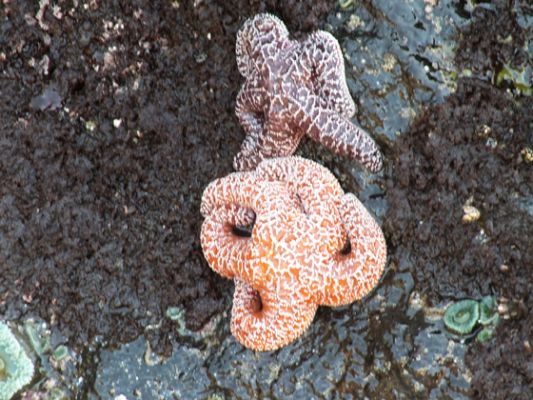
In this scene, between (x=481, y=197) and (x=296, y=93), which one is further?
(x=481, y=197)

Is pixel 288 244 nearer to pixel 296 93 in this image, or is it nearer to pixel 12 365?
pixel 296 93

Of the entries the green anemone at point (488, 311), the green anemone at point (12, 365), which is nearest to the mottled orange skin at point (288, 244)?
the green anemone at point (488, 311)

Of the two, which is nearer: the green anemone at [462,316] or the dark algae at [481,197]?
the dark algae at [481,197]

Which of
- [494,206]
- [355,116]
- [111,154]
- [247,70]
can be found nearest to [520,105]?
[494,206]

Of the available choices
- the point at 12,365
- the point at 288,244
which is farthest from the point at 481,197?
the point at 12,365

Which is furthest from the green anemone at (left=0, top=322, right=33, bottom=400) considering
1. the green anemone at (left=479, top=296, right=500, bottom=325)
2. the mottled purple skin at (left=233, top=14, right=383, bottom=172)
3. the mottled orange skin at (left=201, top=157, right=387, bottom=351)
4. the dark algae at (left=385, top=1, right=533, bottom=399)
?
the green anemone at (left=479, top=296, right=500, bottom=325)

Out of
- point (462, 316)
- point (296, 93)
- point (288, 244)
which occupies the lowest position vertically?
point (462, 316)

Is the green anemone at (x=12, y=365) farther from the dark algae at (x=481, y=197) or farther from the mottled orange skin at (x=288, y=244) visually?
the dark algae at (x=481, y=197)
